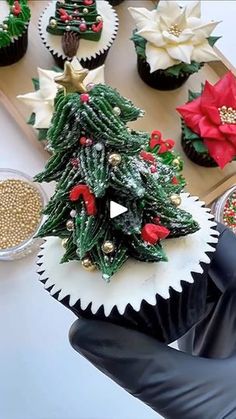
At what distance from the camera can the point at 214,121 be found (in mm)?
1020

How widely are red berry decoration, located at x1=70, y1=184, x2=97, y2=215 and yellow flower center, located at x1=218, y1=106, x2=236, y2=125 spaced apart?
481 mm

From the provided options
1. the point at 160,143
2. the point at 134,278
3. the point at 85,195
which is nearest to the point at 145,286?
the point at 134,278

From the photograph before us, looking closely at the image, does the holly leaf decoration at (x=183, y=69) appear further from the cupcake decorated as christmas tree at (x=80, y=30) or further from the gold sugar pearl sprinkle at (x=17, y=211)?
the gold sugar pearl sprinkle at (x=17, y=211)

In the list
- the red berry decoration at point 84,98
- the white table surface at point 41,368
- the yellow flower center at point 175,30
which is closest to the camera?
the red berry decoration at point 84,98

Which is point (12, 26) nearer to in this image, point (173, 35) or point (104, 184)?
point (173, 35)

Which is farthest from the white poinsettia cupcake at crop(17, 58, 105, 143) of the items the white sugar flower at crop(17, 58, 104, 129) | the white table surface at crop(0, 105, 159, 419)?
the white table surface at crop(0, 105, 159, 419)

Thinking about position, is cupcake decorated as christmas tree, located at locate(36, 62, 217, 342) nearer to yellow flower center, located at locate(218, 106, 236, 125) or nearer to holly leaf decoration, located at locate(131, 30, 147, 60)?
yellow flower center, located at locate(218, 106, 236, 125)

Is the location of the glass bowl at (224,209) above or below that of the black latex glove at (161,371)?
below

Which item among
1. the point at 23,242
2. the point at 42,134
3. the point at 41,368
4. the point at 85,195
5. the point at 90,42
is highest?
the point at 85,195

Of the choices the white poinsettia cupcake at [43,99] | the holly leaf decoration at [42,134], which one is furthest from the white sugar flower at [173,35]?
the holly leaf decoration at [42,134]

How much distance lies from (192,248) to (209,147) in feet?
1.27

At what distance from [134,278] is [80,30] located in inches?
22.6

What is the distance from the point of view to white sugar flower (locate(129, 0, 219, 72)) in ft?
3.48

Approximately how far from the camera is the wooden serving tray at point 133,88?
3.56ft
